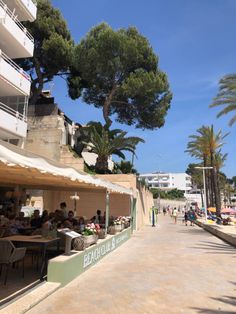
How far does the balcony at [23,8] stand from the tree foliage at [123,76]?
862 centimetres

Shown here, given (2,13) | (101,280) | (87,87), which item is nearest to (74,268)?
(101,280)

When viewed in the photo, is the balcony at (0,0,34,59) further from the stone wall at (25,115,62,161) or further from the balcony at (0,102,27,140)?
the stone wall at (25,115,62,161)

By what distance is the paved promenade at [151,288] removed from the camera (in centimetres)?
598

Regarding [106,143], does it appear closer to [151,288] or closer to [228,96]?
[228,96]

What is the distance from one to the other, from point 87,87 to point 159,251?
87.8 ft

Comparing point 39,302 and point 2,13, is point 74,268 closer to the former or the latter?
point 39,302

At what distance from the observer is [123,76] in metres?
33.9

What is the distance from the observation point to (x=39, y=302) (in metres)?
6.07

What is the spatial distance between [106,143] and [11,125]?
9828 mm

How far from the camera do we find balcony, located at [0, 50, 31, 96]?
19703mm

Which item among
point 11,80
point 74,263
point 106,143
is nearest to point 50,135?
point 106,143

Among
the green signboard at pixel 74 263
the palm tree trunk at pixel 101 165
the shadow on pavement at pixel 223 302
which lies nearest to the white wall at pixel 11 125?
the palm tree trunk at pixel 101 165

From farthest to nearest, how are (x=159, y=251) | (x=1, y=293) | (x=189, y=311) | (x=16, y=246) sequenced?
1. (x=159, y=251)
2. (x=16, y=246)
3. (x=1, y=293)
4. (x=189, y=311)

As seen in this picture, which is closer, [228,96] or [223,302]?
[223,302]
